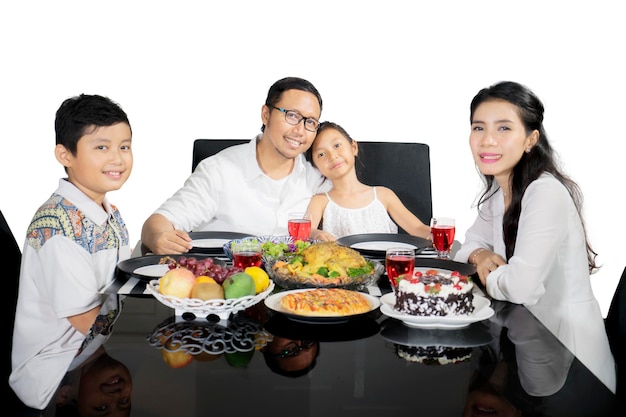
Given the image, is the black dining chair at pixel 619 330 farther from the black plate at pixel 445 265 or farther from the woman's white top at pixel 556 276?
the black plate at pixel 445 265

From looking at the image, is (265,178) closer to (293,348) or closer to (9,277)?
(9,277)

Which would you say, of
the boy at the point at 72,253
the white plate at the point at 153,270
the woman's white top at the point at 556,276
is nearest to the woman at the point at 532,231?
the woman's white top at the point at 556,276

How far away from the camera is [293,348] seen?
1.65m

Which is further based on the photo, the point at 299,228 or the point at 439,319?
the point at 299,228

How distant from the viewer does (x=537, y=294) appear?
2.15 m

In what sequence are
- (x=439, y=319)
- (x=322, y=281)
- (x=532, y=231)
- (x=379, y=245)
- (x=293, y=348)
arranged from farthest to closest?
(x=379, y=245)
(x=532, y=231)
(x=322, y=281)
(x=439, y=319)
(x=293, y=348)

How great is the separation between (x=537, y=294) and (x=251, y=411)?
1.14m

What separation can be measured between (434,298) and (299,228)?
1047mm

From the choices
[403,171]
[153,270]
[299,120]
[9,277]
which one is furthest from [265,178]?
[9,277]

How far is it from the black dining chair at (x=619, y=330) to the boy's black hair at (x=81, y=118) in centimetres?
173

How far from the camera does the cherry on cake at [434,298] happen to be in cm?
181

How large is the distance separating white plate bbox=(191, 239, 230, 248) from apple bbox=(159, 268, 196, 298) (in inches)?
35.6

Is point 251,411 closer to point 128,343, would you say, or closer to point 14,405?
point 128,343

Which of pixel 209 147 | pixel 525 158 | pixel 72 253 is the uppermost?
pixel 525 158
